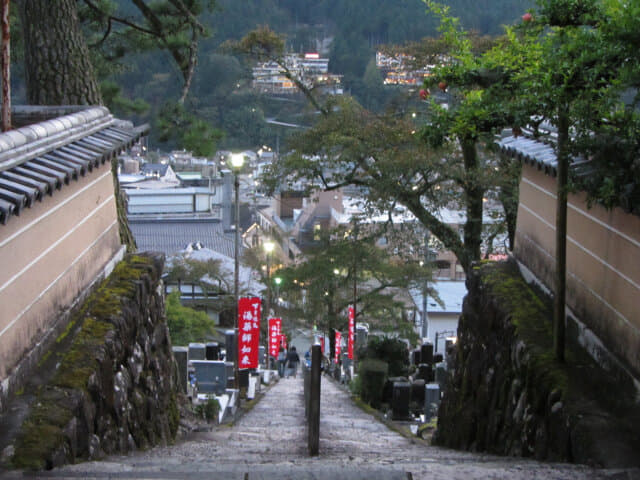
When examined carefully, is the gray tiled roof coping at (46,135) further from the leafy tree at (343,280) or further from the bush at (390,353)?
the leafy tree at (343,280)

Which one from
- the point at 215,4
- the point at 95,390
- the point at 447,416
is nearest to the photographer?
the point at 95,390

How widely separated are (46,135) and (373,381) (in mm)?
12205

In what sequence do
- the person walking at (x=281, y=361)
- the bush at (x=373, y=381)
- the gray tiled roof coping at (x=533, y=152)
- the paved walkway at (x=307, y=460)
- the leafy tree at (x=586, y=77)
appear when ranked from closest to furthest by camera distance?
the paved walkway at (x=307, y=460) < the leafy tree at (x=586, y=77) < the gray tiled roof coping at (x=533, y=152) < the bush at (x=373, y=381) < the person walking at (x=281, y=361)

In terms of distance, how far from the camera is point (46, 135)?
23.3 ft

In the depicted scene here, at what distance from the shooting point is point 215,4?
45.8ft

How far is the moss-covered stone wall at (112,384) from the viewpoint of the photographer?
525cm

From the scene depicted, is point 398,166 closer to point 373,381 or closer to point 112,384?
point 373,381

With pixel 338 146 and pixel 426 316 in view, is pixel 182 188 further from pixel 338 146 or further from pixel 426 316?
pixel 338 146

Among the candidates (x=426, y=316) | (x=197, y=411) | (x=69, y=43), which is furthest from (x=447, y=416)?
(x=426, y=316)

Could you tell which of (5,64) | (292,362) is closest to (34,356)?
(5,64)

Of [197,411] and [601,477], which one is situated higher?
[601,477]

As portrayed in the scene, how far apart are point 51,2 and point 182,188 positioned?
37336 mm

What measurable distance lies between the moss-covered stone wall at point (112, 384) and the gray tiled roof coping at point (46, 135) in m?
1.74

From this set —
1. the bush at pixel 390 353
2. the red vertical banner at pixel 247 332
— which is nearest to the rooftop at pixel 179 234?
the bush at pixel 390 353
